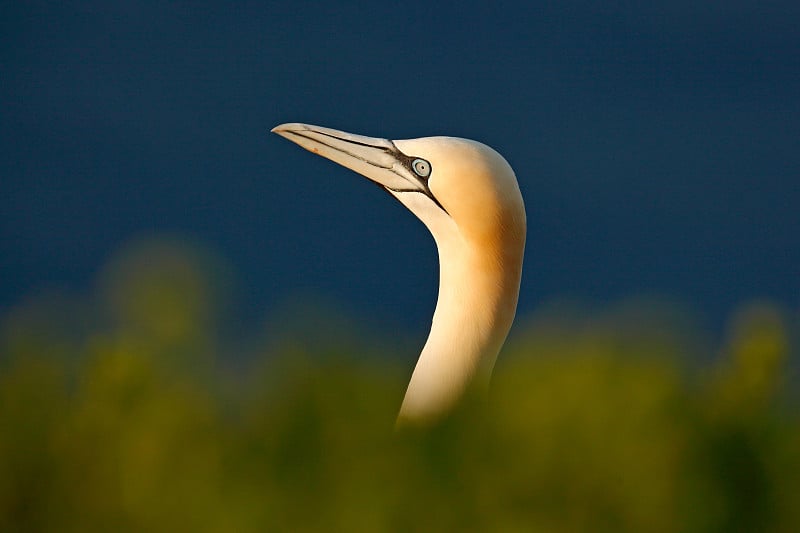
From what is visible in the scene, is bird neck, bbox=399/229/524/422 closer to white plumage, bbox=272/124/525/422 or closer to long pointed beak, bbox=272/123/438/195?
white plumage, bbox=272/124/525/422

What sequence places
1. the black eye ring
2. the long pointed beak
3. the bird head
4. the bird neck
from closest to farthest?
1. the bird neck
2. the bird head
3. the black eye ring
4. the long pointed beak

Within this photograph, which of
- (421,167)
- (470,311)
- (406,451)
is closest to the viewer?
(406,451)

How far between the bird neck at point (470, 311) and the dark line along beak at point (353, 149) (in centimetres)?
93

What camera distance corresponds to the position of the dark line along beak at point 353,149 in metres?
7.30

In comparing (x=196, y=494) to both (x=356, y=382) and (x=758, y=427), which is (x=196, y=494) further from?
(x=758, y=427)

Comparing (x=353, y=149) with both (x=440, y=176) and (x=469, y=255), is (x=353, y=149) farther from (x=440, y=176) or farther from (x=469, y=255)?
(x=469, y=255)

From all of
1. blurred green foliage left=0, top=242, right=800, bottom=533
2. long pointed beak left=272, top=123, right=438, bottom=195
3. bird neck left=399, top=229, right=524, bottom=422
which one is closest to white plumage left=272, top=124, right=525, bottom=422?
bird neck left=399, top=229, right=524, bottom=422

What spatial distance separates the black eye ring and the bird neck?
45 cm

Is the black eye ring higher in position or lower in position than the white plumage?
higher

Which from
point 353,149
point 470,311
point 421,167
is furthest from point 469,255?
point 353,149

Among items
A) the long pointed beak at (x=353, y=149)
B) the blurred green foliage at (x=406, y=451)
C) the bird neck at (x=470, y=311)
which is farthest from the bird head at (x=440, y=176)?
the blurred green foliage at (x=406, y=451)

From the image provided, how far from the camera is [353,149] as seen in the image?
292 inches

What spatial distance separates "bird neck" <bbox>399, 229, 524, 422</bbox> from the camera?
20.1 feet

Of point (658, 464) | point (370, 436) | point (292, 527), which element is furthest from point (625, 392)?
point (292, 527)
